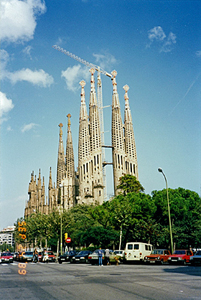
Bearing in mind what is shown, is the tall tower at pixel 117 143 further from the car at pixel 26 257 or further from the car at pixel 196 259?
the car at pixel 196 259

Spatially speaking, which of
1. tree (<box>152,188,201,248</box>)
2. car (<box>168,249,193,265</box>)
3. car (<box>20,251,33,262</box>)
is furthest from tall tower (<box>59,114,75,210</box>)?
car (<box>168,249,193,265</box>)

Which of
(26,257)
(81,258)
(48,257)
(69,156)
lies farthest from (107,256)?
(69,156)

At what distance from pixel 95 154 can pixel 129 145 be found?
33.5 feet

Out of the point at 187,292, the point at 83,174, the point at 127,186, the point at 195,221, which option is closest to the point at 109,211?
the point at 195,221

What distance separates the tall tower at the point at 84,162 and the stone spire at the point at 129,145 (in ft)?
33.2

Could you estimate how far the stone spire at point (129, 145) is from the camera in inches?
3383

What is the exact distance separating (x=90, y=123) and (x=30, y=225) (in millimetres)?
31687

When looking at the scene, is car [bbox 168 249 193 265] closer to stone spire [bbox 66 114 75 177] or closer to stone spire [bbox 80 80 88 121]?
stone spire [bbox 80 80 88 121]

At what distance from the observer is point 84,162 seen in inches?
3287

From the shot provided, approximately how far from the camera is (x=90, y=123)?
8781 cm

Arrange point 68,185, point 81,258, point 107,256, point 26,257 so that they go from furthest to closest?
point 68,185
point 26,257
point 81,258
point 107,256

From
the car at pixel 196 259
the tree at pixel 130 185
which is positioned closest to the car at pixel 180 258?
the car at pixel 196 259

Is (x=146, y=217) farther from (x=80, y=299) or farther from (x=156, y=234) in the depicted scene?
(x=80, y=299)

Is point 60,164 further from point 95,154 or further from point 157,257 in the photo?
point 157,257
